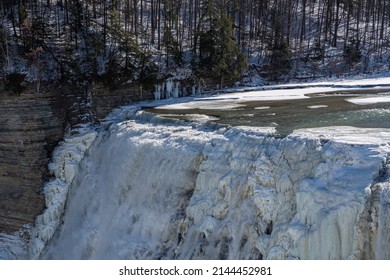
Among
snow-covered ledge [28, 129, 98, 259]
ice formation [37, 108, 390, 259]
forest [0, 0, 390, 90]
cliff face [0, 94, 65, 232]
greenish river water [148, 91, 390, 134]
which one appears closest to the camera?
ice formation [37, 108, 390, 259]

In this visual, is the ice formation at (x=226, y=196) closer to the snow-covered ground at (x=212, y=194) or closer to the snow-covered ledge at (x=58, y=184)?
the snow-covered ground at (x=212, y=194)

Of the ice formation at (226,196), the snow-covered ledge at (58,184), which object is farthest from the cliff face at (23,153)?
the ice formation at (226,196)

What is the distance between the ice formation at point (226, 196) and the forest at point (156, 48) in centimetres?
873

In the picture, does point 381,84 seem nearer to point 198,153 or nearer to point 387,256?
point 198,153

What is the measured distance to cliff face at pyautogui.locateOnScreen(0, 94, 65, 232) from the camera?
20969 millimetres

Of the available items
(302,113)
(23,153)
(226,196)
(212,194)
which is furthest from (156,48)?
(226,196)

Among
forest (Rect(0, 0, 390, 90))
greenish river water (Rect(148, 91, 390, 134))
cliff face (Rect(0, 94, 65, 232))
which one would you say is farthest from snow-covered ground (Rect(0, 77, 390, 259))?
forest (Rect(0, 0, 390, 90))

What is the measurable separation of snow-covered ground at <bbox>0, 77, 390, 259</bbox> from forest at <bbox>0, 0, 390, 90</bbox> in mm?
6774

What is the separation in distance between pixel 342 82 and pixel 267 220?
20.4 metres

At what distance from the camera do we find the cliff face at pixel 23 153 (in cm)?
2097

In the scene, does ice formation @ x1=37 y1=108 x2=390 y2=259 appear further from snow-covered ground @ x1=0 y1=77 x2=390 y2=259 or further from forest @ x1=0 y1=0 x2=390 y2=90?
forest @ x1=0 y1=0 x2=390 y2=90

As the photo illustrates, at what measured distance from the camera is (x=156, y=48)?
33.7 meters

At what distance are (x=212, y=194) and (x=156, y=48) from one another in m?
22.3
